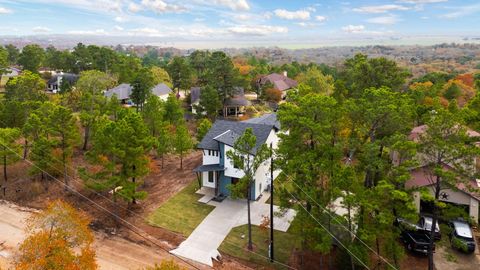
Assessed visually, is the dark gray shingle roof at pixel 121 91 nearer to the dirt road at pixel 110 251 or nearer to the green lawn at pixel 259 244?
the dirt road at pixel 110 251

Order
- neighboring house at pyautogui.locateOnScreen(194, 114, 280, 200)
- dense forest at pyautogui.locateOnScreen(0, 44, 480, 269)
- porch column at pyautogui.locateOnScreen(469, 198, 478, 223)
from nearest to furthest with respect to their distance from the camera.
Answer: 1. dense forest at pyautogui.locateOnScreen(0, 44, 480, 269)
2. porch column at pyautogui.locateOnScreen(469, 198, 478, 223)
3. neighboring house at pyautogui.locateOnScreen(194, 114, 280, 200)

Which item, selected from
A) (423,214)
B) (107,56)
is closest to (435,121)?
(423,214)

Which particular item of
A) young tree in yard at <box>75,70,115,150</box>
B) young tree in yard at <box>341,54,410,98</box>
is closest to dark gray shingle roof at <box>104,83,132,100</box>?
young tree in yard at <box>75,70,115,150</box>

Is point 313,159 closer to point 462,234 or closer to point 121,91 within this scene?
point 462,234

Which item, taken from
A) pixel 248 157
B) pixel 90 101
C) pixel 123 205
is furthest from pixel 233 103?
pixel 248 157

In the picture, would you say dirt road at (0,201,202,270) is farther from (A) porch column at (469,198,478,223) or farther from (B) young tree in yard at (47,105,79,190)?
(A) porch column at (469,198,478,223)

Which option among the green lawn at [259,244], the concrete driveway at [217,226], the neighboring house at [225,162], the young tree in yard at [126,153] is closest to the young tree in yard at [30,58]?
the young tree in yard at [126,153]

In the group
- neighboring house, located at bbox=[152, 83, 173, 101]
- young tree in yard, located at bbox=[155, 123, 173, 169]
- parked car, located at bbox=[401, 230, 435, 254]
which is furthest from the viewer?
neighboring house, located at bbox=[152, 83, 173, 101]
